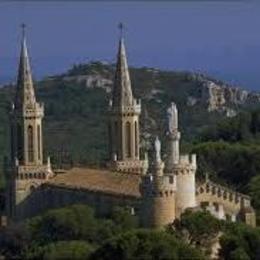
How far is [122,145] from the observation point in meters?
76.5

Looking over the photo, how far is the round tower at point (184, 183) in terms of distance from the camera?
6469 cm

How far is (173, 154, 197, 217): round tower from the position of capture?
6469cm

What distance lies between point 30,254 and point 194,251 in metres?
6.48

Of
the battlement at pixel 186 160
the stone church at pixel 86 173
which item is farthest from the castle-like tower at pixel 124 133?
the battlement at pixel 186 160

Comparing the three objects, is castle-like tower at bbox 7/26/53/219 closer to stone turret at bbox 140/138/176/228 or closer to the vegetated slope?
stone turret at bbox 140/138/176/228

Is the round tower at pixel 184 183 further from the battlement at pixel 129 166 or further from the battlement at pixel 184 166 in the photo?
the battlement at pixel 129 166

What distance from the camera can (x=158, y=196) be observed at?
6291cm

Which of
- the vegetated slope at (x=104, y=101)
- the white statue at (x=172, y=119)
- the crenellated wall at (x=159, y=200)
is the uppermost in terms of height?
the vegetated slope at (x=104, y=101)

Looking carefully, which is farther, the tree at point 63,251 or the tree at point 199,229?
the tree at point 199,229

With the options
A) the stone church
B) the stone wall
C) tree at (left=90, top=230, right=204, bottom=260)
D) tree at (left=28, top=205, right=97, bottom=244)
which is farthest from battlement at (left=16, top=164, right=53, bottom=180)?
tree at (left=90, top=230, right=204, bottom=260)

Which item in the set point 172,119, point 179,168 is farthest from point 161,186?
point 172,119

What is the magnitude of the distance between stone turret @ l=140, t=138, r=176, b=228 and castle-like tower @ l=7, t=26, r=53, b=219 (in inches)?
536

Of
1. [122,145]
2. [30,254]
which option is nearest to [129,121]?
[122,145]

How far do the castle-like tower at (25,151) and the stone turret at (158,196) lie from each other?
13.6 m
